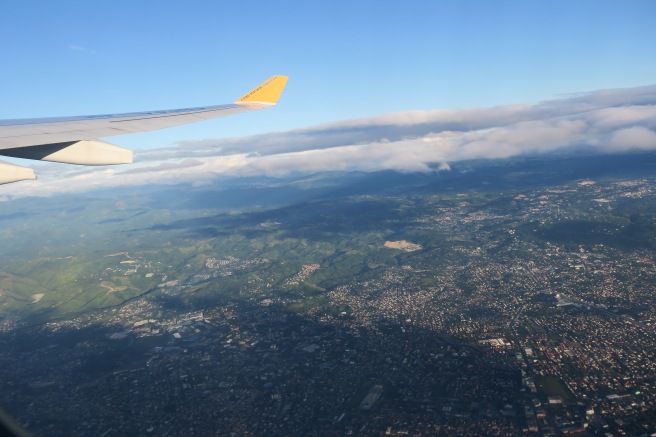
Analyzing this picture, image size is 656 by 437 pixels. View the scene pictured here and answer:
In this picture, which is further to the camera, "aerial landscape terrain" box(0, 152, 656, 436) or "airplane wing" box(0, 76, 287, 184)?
"aerial landscape terrain" box(0, 152, 656, 436)

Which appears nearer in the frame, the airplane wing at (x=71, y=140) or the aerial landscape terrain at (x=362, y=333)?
the airplane wing at (x=71, y=140)

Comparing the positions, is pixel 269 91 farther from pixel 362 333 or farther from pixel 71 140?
pixel 362 333

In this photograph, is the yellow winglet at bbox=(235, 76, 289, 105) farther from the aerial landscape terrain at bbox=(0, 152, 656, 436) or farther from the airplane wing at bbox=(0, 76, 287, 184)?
the aerial landscape terrain at bbox=(0, 152, 656, 436)

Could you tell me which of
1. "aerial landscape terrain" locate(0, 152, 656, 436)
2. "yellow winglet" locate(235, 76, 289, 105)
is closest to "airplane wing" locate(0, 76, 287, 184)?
"yellow winglet" locate(235, 76, 289, 105)

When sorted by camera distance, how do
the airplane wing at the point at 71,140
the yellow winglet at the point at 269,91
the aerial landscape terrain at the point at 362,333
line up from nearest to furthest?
the airplane wing at the point at 71,140
the yellow winglet at the point at 269,91
the aerial landscape terrain at the point at 362,333

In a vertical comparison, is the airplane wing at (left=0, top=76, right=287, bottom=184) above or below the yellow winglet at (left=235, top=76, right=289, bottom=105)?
below

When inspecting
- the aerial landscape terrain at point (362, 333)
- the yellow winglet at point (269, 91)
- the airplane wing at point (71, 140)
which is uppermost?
the yellow winglet at point (269, 91)

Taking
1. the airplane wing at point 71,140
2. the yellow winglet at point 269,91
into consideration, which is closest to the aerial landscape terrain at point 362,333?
the yellow winglet at point 269,91

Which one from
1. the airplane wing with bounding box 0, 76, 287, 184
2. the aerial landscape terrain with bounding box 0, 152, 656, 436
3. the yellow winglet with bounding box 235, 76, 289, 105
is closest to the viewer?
the airplane wing with bounding box 0, 76, 287, 184

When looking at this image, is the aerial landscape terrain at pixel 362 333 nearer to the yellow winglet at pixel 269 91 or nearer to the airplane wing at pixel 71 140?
the yellow winglet at pixel 269 91
